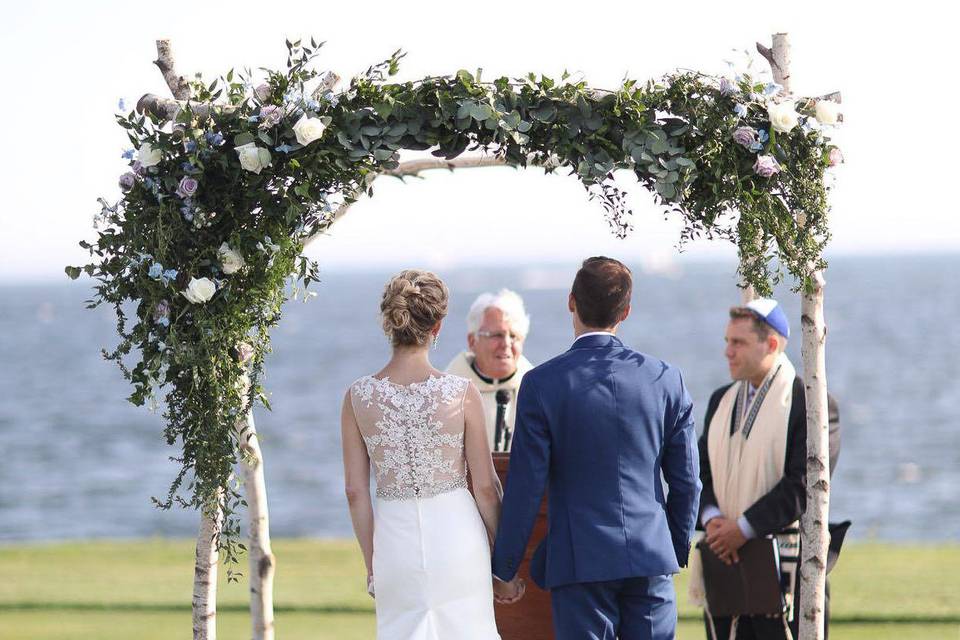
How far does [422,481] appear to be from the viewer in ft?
13.8

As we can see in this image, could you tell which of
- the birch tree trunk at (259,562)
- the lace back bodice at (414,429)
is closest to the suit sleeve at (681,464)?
the lace back bodice at (414,429)

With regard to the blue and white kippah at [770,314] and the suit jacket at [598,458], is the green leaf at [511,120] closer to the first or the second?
the suit jacket at [598,458]

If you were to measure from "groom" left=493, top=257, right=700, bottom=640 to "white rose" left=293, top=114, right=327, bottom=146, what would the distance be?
114cm

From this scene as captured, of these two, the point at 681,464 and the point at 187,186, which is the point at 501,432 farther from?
the point at 187,186

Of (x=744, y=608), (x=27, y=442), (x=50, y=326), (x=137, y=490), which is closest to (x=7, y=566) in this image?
(x=744, y=608)

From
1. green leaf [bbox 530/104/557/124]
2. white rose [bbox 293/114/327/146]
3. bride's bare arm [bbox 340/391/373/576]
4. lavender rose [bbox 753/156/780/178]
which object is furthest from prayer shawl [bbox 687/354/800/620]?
white rose [bbox 293/114/327/146]

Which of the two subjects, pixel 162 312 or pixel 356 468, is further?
pixel 162 312

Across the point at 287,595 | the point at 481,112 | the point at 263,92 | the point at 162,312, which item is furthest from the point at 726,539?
the point at 287,595

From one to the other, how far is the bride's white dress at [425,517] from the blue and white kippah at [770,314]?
1816mm

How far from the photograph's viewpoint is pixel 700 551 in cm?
563

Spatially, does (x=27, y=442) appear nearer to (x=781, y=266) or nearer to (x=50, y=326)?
(x=781, y=266)

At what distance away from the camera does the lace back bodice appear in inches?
164

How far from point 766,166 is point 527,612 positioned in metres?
1.93

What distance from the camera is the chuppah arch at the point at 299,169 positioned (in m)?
4.63
